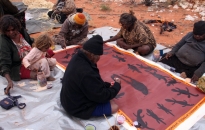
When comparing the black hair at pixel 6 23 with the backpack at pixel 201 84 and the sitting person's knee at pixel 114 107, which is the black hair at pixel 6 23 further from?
the backpack at pixel 201 84

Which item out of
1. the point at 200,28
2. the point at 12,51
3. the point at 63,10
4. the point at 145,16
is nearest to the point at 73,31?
the point at 12,51

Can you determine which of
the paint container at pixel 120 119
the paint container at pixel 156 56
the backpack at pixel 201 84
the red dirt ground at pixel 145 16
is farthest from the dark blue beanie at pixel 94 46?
the red dirt ground at pixel 145 16

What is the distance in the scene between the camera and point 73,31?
4188 mm

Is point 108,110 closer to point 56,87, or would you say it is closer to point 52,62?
point 56,87

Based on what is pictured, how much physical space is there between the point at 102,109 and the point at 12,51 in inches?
63.5

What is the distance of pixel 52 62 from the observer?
3324mm

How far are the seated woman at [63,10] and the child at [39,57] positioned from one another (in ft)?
9.13

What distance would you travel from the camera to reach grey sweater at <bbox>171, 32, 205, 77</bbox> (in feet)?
10.6

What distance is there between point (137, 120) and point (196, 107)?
0.83 m

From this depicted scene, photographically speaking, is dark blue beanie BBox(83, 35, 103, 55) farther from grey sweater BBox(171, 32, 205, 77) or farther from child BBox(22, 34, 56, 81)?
grey sweater BBox(171, 32, 205, 77)

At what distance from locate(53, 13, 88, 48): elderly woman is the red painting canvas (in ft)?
1.68

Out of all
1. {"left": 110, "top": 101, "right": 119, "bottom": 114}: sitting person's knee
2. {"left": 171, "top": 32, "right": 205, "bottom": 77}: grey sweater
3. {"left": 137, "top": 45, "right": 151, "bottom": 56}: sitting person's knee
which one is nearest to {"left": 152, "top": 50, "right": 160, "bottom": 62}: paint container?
{"left": 137, "top": 45, "right": 151, "bottom": 56}: sitting person's knee

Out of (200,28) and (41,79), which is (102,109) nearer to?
(41,79)

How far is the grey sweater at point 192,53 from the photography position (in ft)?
10.6
